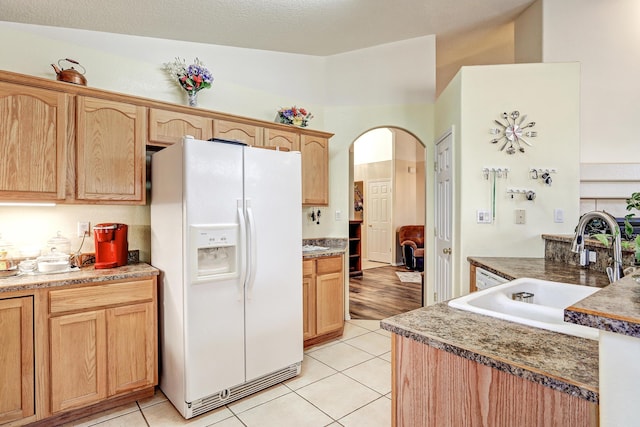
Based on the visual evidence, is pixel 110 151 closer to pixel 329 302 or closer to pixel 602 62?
pixel 329 302

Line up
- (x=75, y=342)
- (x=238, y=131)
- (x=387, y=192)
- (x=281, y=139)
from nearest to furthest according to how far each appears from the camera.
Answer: (x=75, y=342) < (x=238, y=131) < (x=281, y=139) < (x=387, y=192)

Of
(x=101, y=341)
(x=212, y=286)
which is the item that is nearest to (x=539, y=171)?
(x=212, y=286)

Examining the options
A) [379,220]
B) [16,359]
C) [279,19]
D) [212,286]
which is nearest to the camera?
[16,359]

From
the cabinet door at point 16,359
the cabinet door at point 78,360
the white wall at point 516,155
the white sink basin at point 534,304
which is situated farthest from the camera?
the white wall at point 516,155

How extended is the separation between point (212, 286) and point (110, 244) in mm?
847

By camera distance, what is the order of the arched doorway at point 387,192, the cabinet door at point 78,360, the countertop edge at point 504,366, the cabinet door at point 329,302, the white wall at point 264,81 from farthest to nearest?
the arched doorway at point 387,192, the cabinet door at point 329,302, the white wall at point 264,81, the cabinet door at point 78,360, the countertop edge at point 504,366

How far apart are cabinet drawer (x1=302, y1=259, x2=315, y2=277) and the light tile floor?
0.75 m

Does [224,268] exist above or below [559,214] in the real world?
below

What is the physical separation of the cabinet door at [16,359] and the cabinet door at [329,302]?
206cm

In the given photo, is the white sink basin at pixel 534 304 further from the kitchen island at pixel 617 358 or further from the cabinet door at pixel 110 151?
the cabinet door at pixel 110 151

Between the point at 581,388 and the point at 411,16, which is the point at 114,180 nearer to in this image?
the point at 581,388

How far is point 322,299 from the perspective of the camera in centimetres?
318

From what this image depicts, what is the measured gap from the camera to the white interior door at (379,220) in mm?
8234

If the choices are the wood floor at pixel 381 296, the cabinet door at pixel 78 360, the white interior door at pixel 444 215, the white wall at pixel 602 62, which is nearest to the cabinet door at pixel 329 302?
the wood floor at pixel 381 296
